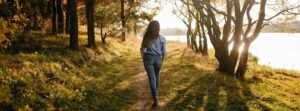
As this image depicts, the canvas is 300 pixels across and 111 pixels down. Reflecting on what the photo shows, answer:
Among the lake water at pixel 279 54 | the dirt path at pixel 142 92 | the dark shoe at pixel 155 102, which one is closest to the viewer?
the dark shoe at pixel 155 102

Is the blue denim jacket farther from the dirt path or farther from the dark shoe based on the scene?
the dirt path

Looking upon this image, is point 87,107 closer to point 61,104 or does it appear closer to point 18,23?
point 61,104

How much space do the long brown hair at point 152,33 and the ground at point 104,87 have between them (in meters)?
2.01

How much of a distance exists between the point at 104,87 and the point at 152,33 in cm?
400

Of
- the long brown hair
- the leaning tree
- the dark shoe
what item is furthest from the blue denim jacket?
the leaning tree

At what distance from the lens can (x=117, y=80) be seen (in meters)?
15.1

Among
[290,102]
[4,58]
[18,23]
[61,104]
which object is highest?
[18,23]

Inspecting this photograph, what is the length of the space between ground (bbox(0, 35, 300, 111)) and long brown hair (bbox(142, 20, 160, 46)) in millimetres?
2006

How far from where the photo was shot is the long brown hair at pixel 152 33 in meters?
9.99

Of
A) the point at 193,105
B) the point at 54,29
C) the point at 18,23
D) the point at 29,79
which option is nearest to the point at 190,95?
the point at 193,105

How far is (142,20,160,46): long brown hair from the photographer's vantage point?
32.8 feet

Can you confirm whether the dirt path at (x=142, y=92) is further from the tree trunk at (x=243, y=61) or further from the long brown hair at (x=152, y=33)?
the tree trunk at (x=243, y=61)

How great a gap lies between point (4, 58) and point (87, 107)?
4.56 meters

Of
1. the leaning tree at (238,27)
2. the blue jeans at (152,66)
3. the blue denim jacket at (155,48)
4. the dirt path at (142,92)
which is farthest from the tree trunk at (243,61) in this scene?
the blue jeans at (152,66)
